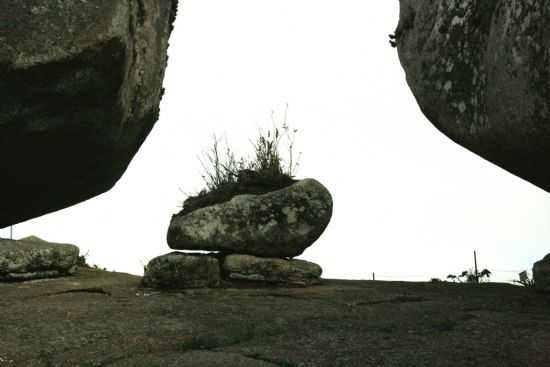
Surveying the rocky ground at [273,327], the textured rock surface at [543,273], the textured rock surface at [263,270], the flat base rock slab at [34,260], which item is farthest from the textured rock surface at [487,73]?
the flat base rock slab at [34,260]

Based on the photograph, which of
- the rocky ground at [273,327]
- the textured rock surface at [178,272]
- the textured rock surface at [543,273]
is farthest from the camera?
the textured rock surface at [178,272]

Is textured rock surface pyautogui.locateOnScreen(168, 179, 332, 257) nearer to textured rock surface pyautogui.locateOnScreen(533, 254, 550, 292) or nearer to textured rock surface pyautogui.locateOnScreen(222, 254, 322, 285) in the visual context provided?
textured rock surface pyautogui.locateOnScreen(222, 254, 322, 285)

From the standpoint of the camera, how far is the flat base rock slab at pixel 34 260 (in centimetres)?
780

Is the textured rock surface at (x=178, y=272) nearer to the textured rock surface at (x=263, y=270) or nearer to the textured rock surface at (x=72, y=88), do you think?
the textured rock surface at (x=263, y=270)

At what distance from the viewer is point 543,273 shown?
21.9ft

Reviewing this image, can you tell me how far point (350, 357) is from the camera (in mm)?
3971

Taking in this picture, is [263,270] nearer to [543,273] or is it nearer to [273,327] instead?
[273,327]

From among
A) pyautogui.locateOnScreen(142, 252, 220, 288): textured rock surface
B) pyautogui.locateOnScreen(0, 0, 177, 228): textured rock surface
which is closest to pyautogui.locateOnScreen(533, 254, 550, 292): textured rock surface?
pyautogui.locateOnScreen(142, 252, 220, 288): textured rock surface

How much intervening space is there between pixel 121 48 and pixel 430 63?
2.97 m

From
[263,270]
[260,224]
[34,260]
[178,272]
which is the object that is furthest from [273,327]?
[34,260]

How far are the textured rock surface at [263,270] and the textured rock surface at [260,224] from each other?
0.19m

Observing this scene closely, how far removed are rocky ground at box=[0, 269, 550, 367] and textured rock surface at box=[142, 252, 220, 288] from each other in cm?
22

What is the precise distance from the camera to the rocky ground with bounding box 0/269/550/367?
13.1 ft

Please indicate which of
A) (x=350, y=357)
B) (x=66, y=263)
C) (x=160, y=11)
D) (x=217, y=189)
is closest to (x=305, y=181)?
(x=217, y=189)
